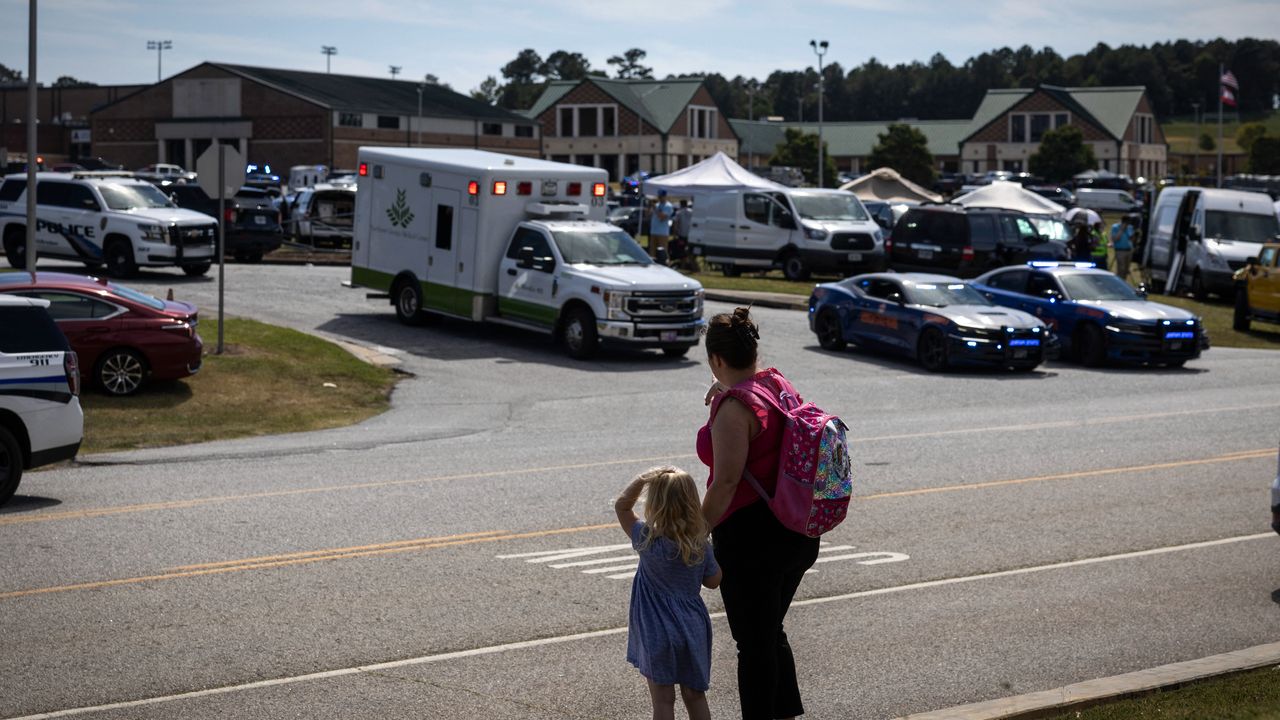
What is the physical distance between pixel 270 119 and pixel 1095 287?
70.0 meters

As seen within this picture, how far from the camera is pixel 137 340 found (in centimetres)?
1834

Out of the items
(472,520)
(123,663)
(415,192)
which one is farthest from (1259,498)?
(415,192)

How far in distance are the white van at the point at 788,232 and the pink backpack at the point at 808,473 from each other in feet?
100

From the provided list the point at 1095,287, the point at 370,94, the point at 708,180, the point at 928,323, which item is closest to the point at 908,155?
the point at 370,94

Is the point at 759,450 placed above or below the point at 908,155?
below

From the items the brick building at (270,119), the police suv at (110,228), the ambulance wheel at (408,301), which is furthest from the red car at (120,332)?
the brick building at (270,119)

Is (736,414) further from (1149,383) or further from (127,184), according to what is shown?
(127,184)

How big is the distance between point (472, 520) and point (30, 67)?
44.7 ft

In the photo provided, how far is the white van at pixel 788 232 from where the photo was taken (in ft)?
118

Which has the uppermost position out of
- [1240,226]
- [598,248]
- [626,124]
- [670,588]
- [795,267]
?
[626,124]

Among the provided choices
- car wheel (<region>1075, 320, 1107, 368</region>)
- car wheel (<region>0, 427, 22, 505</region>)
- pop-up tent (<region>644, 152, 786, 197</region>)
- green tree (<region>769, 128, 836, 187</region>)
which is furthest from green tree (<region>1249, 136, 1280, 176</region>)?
car wheel (<region>0, 427, 22, 505</region>)

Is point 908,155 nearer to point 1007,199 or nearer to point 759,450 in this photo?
point 1007,199

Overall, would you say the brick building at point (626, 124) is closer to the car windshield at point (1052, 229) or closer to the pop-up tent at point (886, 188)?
the pop-up tent at point (886, 188)

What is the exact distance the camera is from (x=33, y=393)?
39.5ft
